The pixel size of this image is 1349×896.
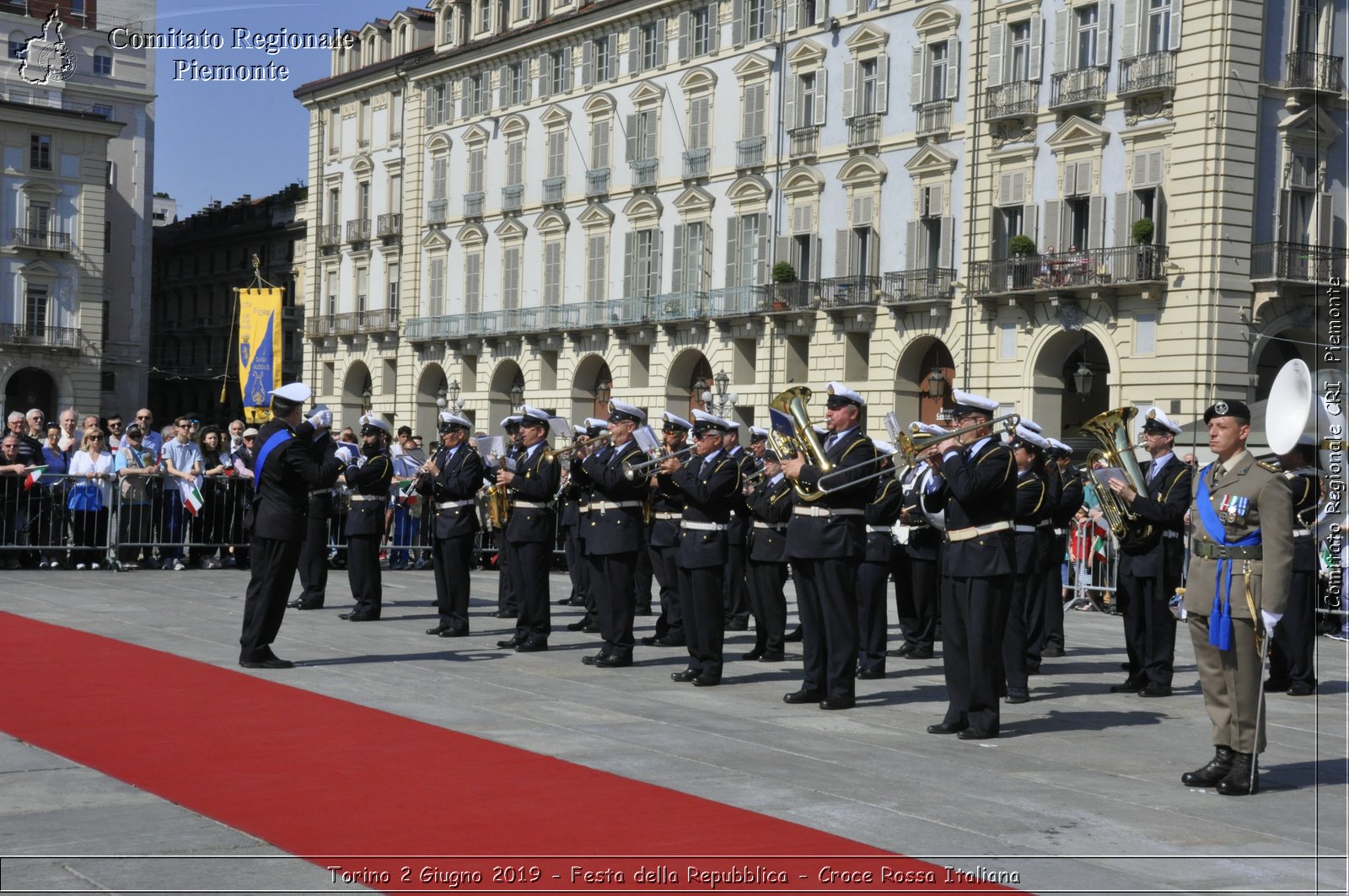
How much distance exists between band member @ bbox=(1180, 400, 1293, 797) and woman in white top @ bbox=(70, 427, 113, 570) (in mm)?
15208

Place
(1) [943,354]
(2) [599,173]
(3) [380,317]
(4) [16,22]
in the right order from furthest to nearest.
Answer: (3) [380,317]
(4) [16,22]
(2) [599,173]
(1) [943,354]

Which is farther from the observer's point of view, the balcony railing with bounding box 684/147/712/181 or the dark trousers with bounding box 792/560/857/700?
the balcony railing with bounding box 684/147/712/181

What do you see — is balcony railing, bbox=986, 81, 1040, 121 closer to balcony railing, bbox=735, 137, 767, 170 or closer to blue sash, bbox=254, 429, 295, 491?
balcony railing, bbox=735, 137, 767, 170

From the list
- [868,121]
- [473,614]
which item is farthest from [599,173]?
[473,614]

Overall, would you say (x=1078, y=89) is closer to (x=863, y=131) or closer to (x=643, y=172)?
(x=863, y=131)

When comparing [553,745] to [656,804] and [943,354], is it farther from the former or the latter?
[943,354]

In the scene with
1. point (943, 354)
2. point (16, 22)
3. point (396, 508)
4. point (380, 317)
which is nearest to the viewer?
point (396, 508)

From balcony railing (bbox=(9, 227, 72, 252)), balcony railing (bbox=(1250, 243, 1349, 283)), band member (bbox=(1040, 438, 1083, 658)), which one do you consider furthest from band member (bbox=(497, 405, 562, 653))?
balcony railing (bbox=(9, 227, 72, 252))

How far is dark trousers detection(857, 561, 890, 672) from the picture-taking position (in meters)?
13.3

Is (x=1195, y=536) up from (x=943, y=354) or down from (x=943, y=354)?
down

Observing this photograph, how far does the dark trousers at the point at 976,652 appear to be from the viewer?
1014 centimetres

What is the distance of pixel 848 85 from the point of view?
42781mm

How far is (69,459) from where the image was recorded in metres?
21.4

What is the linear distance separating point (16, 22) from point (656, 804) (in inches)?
2230
